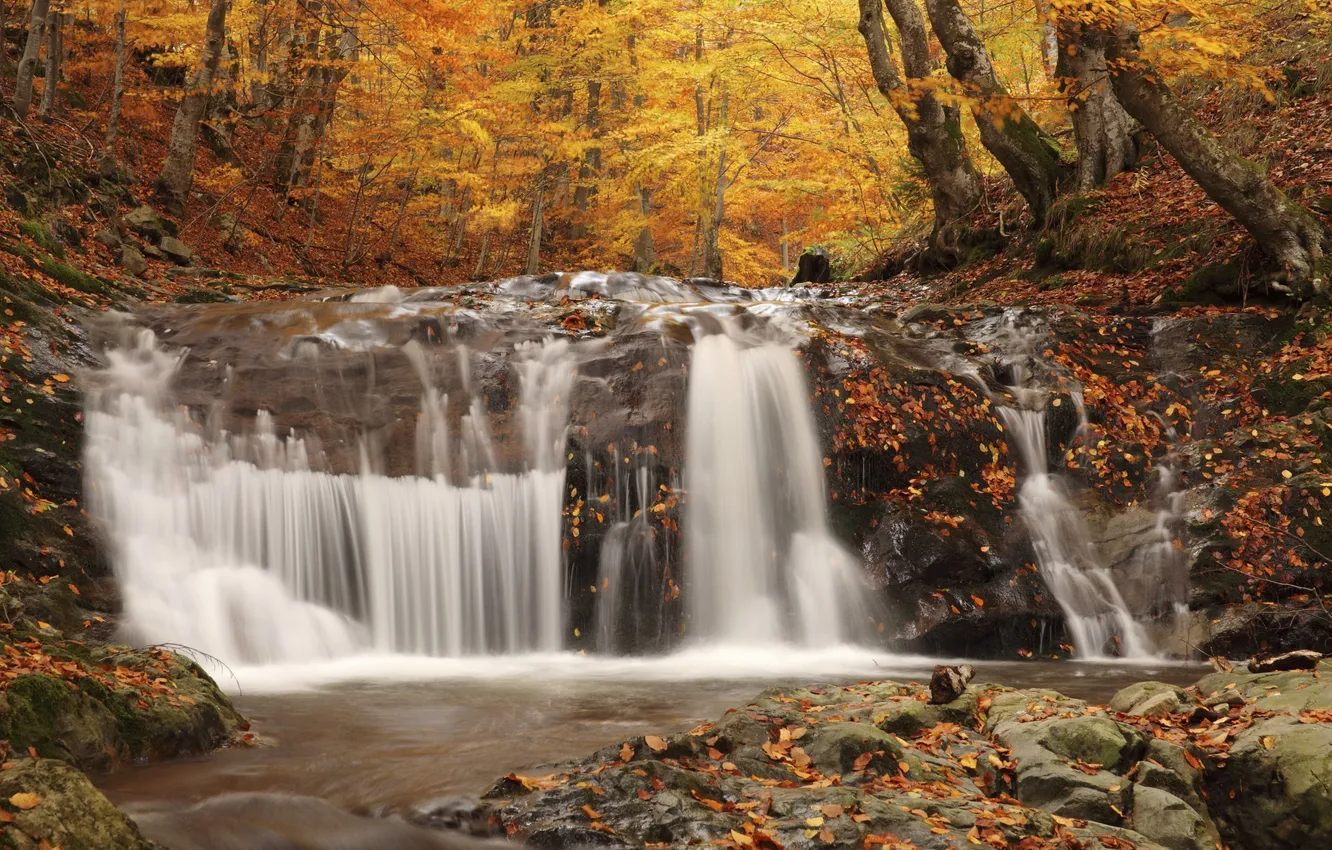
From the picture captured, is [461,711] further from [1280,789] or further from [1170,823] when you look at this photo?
[1280,789]

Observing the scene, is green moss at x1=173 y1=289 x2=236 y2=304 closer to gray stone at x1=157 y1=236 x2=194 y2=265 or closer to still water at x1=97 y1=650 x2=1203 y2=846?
gray stone at x1=157 y1=236 x2=194 y2=265

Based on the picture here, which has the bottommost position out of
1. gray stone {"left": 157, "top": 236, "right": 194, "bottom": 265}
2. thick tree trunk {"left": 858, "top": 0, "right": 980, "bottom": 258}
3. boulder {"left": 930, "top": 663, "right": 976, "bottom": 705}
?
boulder {"left": 930, "top": 663, "right": 976, "bottom": 705}

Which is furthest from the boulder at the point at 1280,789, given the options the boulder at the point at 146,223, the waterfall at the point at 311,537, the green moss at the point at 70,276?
the boulder at the point at 146,223

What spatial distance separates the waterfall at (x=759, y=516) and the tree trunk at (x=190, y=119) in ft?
32.5

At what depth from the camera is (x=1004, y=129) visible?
14.0m

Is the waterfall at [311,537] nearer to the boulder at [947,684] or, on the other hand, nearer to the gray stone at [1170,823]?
the boulder at [947,684]

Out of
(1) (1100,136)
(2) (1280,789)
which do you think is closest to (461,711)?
(2) (1280,789)

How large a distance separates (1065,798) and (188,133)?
53.6 feet

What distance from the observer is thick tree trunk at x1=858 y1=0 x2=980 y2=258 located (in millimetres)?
14750

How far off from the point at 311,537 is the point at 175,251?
8099mm

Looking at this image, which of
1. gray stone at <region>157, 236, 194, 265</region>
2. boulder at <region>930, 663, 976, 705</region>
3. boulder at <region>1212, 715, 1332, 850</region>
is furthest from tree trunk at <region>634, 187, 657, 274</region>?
boulder at <region>1212, 715, 1332, 850</region>

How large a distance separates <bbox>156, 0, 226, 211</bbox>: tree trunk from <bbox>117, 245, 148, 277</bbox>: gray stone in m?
2.44

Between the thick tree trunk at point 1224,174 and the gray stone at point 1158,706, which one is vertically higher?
the thick tree trunk at point 1224,174

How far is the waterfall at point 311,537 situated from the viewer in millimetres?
8008
